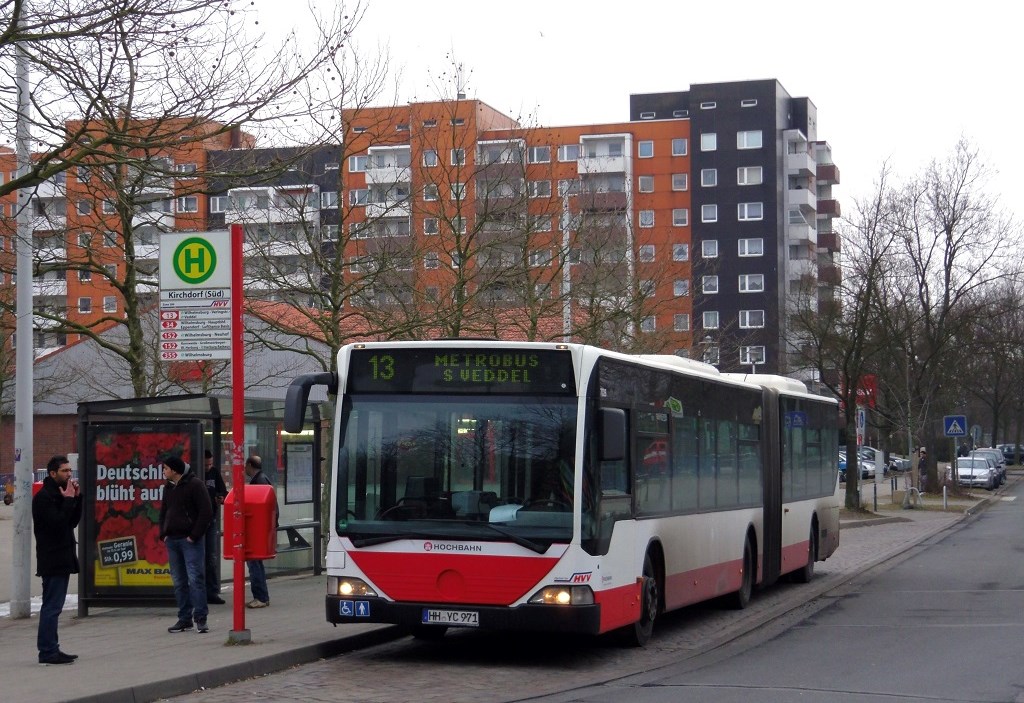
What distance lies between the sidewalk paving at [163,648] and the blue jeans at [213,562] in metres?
0.41

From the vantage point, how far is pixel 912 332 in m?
48.8

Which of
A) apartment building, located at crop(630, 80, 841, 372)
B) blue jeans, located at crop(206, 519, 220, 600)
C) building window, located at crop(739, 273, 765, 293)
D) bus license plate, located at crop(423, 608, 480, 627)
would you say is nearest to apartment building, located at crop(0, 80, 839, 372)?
blue jeans, located at crop(206, 519, 220, 600)

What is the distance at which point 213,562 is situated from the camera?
1617cm

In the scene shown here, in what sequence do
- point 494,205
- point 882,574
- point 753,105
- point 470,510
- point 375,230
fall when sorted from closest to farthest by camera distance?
point 470,510 < point 882,574 < point 375,230 < point 494,205 < point 753,105

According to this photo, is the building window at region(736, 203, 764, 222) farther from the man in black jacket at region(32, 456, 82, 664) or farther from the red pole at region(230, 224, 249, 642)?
the man in black jacket at region(32, 456, 82, 664)

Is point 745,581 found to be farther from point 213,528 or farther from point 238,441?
point 238,441

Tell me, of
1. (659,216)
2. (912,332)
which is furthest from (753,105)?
(912,332)

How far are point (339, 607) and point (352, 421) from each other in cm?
157

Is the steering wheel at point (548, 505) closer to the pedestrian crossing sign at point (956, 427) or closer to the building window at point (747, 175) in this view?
the pedestrian crossing sign at point (956, 427)

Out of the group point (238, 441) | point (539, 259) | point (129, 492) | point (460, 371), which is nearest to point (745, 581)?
point (460, 371)

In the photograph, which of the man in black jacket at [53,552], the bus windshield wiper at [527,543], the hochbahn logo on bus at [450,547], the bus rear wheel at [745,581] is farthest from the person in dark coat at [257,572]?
the bus rear wheel at [745,581]

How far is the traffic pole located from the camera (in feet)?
39.6

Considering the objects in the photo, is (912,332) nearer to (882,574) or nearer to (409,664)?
(882,574)

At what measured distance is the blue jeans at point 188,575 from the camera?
13289mm
